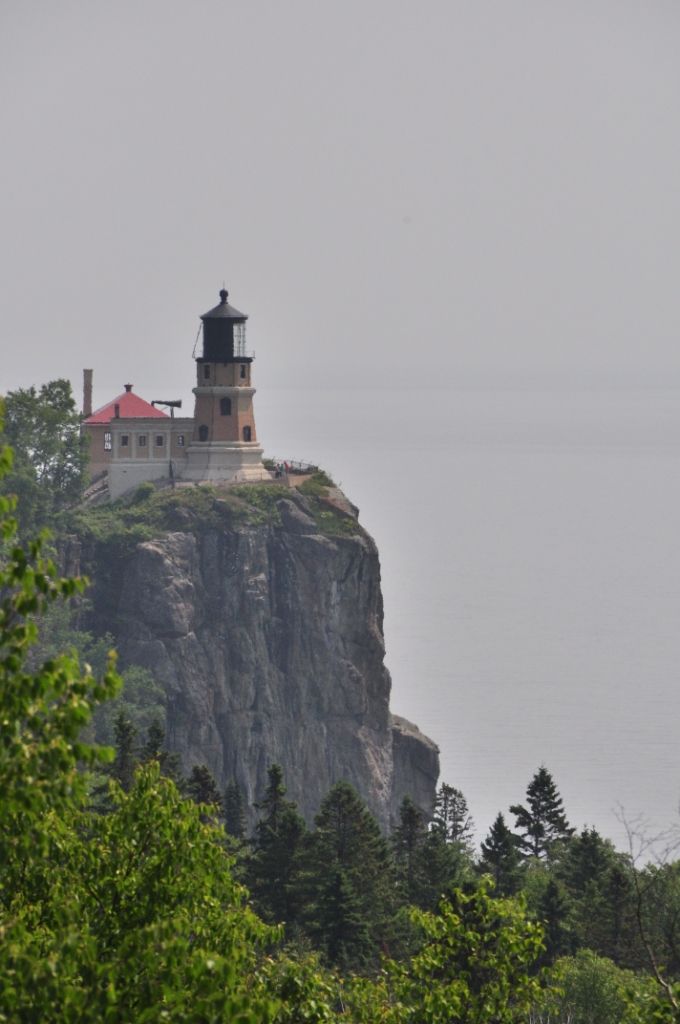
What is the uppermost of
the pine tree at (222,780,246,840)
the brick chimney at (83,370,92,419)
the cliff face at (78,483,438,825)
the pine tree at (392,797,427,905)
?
the brick chimney at (83,370,92,419)

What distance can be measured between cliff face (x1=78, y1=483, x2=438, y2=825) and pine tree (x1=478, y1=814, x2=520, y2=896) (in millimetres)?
31847

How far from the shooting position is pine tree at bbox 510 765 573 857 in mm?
73875

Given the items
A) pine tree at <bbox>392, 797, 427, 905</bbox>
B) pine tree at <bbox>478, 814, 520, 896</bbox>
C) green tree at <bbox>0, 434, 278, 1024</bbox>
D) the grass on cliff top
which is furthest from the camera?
the grass on cliff top

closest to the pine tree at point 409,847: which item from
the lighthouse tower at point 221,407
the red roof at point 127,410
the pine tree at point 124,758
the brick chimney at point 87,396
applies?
the pine tree at point 124,758

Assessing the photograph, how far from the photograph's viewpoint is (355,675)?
339ft

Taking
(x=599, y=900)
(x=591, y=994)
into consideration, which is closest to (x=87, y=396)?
(x=599, y=900)

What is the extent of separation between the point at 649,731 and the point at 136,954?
11384 centimetres

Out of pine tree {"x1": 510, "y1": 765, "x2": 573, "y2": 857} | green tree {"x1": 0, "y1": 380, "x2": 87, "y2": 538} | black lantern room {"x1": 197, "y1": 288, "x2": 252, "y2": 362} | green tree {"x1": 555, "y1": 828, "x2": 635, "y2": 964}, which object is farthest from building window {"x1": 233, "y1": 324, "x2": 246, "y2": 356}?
green tree {"x1": 555, "y1": 828, "x2": 635, "y2": 964}

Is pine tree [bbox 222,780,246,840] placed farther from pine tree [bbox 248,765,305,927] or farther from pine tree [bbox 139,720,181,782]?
pine tree [bbox 248,765,305,927]

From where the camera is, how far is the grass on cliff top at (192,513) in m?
98.8

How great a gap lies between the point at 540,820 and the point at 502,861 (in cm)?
1236

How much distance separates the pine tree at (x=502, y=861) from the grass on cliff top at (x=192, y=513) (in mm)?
36104

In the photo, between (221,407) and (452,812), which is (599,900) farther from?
(221,407)

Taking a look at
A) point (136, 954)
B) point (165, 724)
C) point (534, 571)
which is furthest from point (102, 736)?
point (534, 571)
